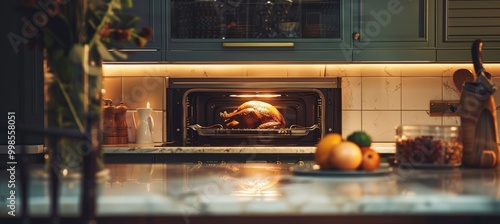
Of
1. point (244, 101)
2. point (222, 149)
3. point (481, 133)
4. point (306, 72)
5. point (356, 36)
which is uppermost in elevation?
point (356, 36)

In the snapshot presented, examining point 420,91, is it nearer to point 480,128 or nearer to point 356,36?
point 356,36

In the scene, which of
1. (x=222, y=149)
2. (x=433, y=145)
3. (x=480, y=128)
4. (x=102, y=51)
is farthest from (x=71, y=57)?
(x=222, y=149)

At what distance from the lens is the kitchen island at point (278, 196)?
1.45m

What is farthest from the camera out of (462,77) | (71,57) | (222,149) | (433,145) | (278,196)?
(222,149)

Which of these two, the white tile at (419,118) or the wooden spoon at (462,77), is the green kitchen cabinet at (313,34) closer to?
the white tile at (419,118)

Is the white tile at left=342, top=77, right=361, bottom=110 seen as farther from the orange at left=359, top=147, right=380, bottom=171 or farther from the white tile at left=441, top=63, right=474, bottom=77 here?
the orange at left=359, top=147, right=380, bottom=171

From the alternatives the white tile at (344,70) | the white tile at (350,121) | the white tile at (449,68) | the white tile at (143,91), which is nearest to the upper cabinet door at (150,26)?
the white tile at (143,91)

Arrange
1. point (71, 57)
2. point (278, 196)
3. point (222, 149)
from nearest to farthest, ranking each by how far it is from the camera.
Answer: point (278, 196)
point (71, 57)
point (222, 149)

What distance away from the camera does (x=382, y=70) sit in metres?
4.07

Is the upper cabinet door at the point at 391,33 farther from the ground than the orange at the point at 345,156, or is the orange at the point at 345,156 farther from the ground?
the upper cabinet door at the point at 391,33

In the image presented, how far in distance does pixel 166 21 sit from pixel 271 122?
2.31 feet

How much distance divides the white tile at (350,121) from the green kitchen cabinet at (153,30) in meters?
1.02

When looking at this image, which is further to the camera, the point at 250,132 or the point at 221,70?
the point at 221,70

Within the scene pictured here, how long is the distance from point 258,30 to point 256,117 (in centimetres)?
42
